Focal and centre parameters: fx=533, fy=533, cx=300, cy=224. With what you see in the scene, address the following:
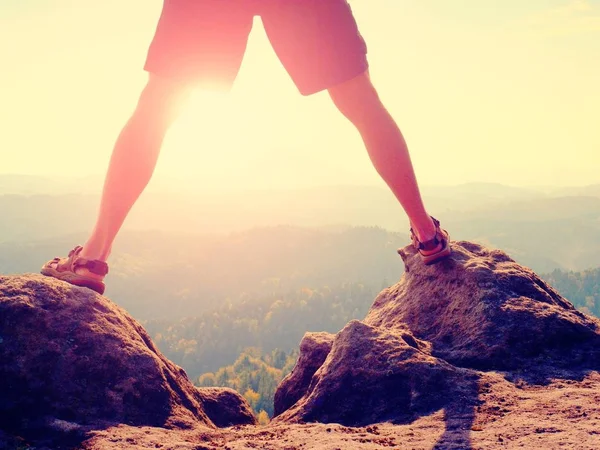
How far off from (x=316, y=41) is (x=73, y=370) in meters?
2.50

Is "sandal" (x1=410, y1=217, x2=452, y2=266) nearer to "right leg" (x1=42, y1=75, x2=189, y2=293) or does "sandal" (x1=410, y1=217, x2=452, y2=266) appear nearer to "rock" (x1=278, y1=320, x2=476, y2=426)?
"rock" (x1=278, y1=320, x2=476, y2=426)

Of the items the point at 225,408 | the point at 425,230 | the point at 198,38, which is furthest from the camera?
the point at 425,230

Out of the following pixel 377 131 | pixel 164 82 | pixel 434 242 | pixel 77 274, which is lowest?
pixel 77 274

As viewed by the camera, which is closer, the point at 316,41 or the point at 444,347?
the point at 316,41

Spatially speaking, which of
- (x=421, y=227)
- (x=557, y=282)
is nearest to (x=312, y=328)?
(x=557, y=282)

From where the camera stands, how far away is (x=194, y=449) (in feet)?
7.88

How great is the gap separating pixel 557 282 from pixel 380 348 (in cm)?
19507

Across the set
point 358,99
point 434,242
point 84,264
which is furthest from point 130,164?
point 434,242

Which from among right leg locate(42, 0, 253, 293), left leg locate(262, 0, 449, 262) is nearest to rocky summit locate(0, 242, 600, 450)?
right leg locate(42, 0, 253, 293)

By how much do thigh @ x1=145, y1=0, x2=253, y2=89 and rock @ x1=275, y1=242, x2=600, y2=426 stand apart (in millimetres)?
1984

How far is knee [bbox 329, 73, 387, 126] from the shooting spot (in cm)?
365

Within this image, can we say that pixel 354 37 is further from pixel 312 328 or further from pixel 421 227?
pixel 312 328

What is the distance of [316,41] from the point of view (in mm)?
3535

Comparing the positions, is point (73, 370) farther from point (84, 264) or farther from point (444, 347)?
point (444, 347)
